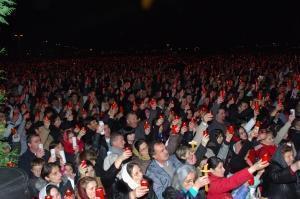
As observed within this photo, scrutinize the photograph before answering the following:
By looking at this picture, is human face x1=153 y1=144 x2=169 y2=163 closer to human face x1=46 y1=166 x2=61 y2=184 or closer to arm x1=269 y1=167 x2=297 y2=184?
human face x1=46 y1=166 x2=61 y2=184

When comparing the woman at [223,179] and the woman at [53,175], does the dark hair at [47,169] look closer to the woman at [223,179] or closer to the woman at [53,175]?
the woman at [53,175]

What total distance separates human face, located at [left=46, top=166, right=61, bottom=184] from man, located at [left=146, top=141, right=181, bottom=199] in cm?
105

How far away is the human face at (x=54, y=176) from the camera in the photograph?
5.36 m

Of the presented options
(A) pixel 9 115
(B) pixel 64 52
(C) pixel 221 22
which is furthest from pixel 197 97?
(B) pixel 64 52

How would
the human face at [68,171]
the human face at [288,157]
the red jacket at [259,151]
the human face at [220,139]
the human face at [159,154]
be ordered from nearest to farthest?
the human face at [159,154] < the human face at [288,157] < the human face at [68,171] < the red jacket at [259,151] < the human face at [220,139]

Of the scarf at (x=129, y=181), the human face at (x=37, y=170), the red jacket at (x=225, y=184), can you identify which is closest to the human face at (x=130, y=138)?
the human face at (x=37, y=170)

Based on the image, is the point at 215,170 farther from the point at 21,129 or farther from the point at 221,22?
the point at 221,22

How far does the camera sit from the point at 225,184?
15.6 ft

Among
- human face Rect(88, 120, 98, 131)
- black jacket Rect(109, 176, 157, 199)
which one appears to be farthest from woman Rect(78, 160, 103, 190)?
human face Rect(88, 120, 98, 131)

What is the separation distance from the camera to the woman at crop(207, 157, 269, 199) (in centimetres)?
456

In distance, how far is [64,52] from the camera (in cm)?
6153

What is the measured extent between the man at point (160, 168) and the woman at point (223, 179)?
58cm

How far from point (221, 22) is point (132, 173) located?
52.9 m

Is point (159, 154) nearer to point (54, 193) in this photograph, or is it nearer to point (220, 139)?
point (54, 193)
